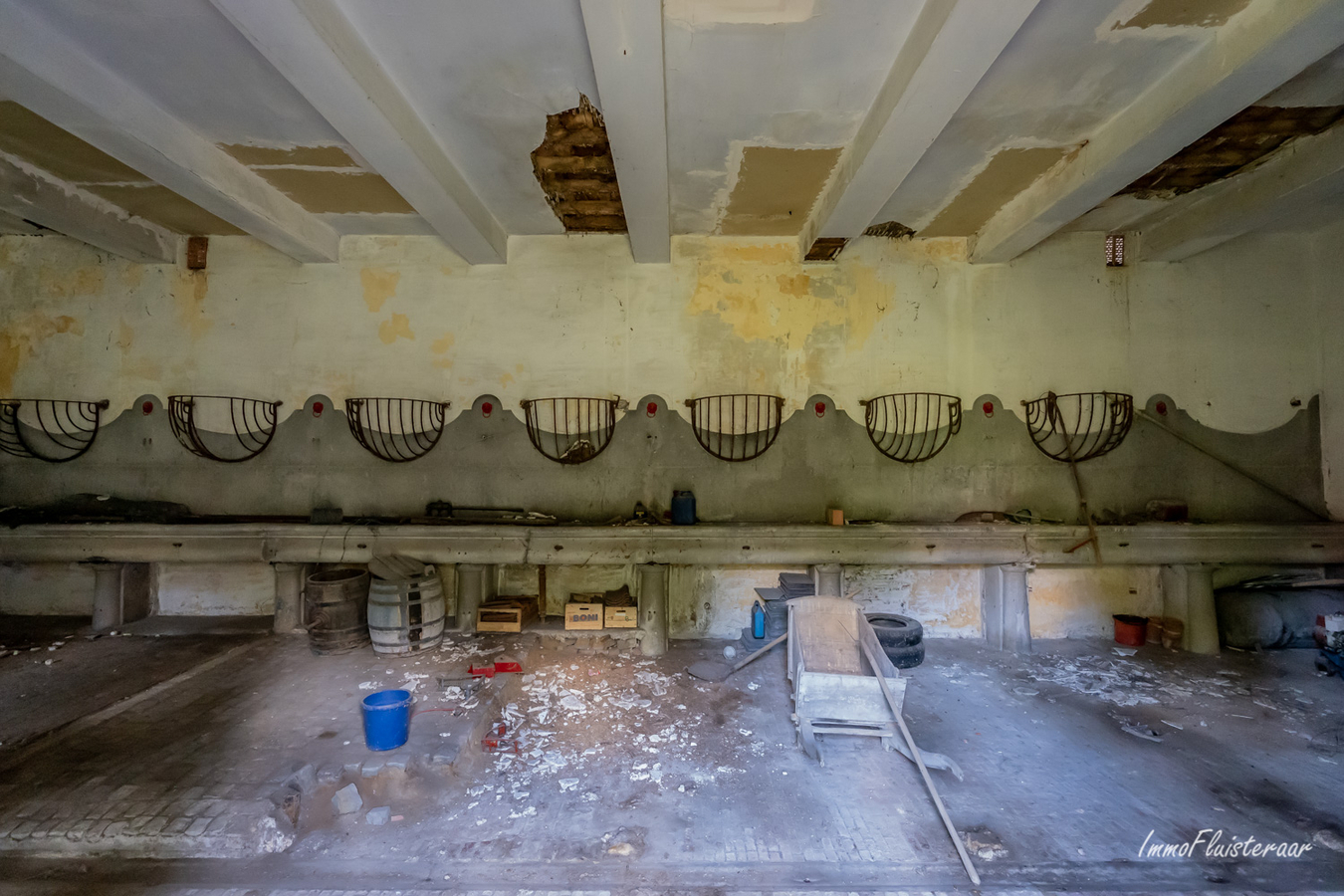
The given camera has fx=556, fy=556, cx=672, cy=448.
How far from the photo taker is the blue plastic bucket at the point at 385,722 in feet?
8.43

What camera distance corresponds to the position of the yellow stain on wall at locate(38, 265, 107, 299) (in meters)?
4.67

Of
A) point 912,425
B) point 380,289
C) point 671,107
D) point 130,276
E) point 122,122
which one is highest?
point 671,107

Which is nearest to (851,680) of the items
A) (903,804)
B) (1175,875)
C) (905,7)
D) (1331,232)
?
(903,804)

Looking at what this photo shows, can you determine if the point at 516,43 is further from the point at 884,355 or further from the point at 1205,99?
the point at 884,355

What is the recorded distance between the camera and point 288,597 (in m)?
4.34

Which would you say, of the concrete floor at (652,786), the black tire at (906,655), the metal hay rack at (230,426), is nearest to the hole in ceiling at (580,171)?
the metal hay rack at (230,426)

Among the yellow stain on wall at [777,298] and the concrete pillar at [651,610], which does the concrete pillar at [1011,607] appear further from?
the concrete pillar at [651,610]

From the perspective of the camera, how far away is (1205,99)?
8.32ft

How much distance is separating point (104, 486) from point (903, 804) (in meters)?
6.28

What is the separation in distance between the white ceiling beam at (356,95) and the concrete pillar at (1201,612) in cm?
590

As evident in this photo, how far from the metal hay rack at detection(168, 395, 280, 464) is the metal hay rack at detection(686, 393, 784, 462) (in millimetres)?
3574

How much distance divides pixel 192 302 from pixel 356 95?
3417mm

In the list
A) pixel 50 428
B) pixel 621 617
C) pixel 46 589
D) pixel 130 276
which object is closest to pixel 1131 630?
pixel 621 617

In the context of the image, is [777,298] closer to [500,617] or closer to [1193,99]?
[1193,99]
